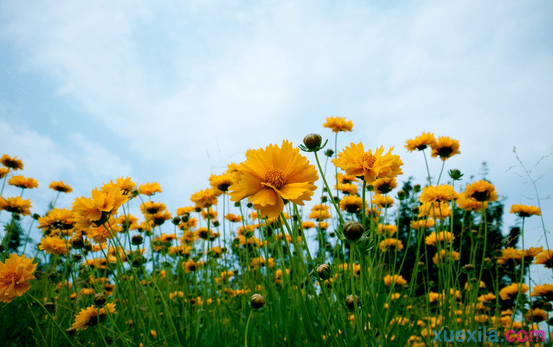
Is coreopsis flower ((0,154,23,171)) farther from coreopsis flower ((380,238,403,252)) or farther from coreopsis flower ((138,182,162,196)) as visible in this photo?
coreopsis flower ((380,238,403,252))

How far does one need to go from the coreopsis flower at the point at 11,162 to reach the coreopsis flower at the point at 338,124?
9.58 ft

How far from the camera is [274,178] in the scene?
33.4 inches

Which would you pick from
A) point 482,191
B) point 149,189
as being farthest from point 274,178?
point 149,189

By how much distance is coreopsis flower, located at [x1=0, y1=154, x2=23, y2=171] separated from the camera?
3.03 m

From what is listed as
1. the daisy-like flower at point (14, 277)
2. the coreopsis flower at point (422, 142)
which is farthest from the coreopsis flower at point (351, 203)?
the daisy-like flower at point (14, 277)

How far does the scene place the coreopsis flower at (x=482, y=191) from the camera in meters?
1.68

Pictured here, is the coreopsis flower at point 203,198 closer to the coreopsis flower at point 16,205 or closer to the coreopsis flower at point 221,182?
the coreopsis flower at point 221,182

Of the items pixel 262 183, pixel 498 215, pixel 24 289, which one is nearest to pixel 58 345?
pixel 24 289

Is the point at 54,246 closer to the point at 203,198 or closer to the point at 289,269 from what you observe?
the point at 203,198

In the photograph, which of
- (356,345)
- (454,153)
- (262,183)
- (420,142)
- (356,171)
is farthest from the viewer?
(420,142)

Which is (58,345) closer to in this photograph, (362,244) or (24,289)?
(24,289)

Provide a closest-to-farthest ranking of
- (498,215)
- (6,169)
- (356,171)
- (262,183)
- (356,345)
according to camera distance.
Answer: (262,183), (356,171), (356,345), (6,169), (498,215)

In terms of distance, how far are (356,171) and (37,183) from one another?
10.6ft

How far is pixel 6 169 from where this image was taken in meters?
3.01
